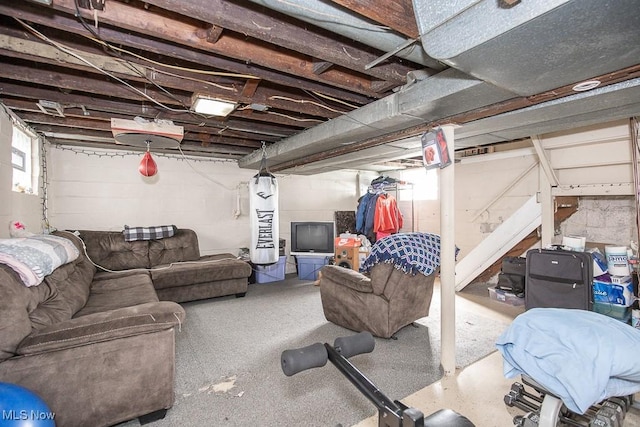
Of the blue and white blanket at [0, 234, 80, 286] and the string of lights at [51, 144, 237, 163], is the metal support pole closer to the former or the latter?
the blue and white blanket at [0, 234, 80, 286]

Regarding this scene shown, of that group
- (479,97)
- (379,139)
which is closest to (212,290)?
(379,139)

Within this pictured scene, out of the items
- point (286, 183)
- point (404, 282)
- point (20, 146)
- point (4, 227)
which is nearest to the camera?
point (4, 227)

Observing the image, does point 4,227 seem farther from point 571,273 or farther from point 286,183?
point 571,273

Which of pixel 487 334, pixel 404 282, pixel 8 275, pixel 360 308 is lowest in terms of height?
pixel 487 334

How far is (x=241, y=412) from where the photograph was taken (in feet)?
6.16

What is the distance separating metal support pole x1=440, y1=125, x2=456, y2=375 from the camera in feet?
7.47

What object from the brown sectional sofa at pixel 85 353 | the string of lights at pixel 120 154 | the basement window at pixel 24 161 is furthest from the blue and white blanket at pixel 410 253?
the string of lights at pixel 120 154

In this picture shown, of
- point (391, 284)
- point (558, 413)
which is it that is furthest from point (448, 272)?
point (558, 413)

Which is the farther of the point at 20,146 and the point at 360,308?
the point at 20,146

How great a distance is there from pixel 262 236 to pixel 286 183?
2451 mm

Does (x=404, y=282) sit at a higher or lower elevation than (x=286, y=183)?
lower

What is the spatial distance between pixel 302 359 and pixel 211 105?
2.17 meters

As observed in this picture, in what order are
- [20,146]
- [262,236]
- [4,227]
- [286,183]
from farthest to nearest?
1. [286,183]
2. [262,236]
3. [20,146]
4. [4,227]

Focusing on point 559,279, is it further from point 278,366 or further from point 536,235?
point 278,366
